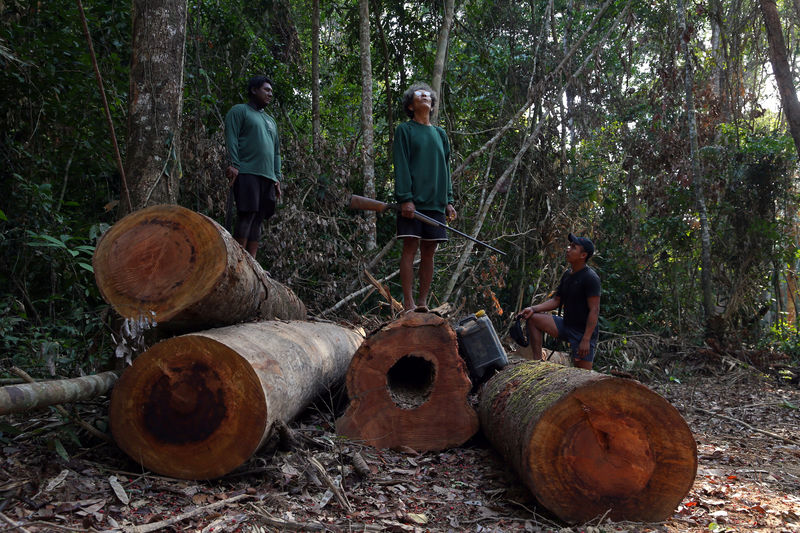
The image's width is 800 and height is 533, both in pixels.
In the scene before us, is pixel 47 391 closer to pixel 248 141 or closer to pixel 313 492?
pixel 313 492

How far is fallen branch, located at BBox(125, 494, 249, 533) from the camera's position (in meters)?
2.41

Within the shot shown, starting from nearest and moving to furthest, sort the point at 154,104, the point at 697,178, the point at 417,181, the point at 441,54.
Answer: the point at 154,104 → the point at 417,181 → the point at 441,54 → the point at 697,178

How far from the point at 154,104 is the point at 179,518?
2.92 m

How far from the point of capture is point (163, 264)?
10.5 ft

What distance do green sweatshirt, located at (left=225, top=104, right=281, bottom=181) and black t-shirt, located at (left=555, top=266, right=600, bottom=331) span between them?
9.58ft

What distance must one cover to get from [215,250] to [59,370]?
6.17 ft

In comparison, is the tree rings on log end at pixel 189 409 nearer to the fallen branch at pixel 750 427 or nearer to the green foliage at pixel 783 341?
the fallen branch at pixel 750 427

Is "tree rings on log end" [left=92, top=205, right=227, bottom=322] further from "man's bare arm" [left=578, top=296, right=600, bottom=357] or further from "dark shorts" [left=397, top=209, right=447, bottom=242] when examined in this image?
"man's bare arm" [left=578, top=296, right=600, bottom=357]

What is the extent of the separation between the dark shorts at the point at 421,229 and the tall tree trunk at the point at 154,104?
1841 mm

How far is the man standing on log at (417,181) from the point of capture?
Answer: 5020 mm

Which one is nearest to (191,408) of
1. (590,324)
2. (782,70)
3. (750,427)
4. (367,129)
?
(590,324)

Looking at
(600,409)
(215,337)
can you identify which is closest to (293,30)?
(215,337)

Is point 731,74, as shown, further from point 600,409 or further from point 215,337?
point 215,337

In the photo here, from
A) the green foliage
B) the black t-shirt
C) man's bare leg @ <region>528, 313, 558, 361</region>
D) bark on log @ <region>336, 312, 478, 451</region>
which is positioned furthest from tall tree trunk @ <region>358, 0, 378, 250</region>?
the green foliage
